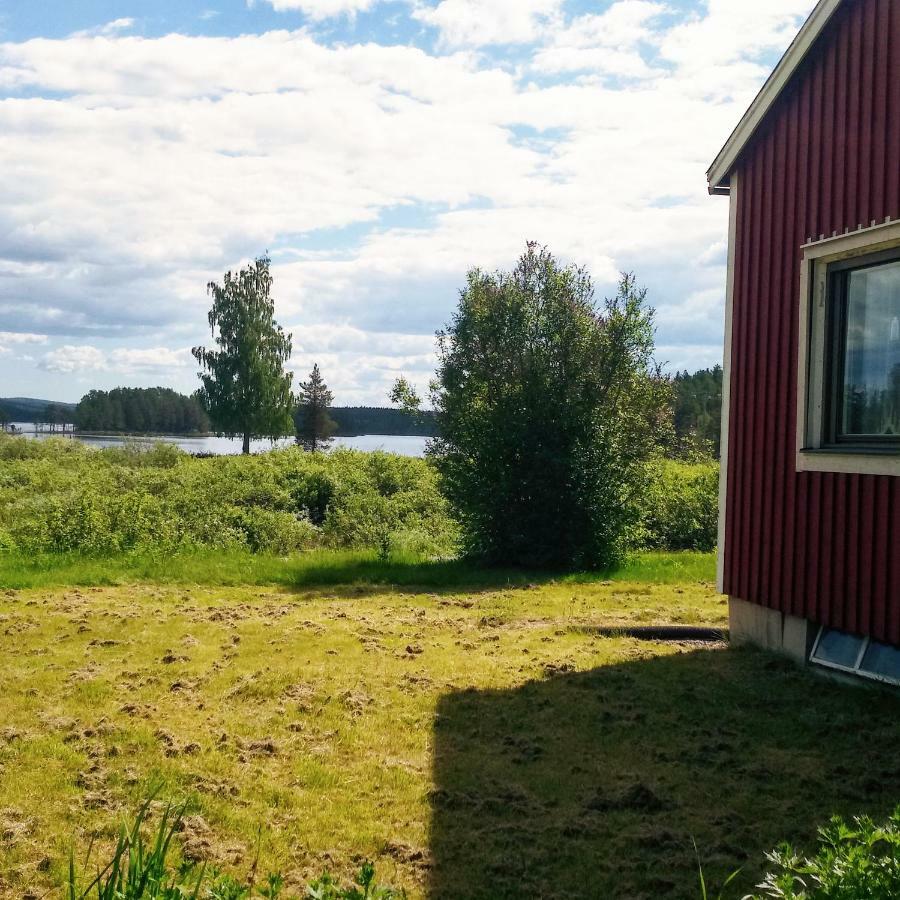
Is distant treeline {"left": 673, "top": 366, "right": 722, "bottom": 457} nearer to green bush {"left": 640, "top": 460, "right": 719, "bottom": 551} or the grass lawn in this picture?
green bush {"left": 640, "top": 460, "right": 719, "bottom": 551}

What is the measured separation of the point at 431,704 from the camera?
6273 millimetres

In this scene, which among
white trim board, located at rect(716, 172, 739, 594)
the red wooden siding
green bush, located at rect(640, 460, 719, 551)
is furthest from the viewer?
green bush, located at rect(640, 460, 719, 551)

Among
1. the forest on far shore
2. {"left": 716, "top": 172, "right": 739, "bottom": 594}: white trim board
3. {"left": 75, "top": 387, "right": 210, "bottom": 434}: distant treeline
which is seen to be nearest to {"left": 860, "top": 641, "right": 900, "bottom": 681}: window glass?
{"left": 716, "top": 172, "right": 739, "bottom": 594}: white trim board

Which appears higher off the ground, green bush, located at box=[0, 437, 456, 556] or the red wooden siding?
the red wooden siding

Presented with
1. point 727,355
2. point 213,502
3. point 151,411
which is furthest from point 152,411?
point 727,355

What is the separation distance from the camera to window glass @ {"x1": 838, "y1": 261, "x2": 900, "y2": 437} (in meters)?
6.20

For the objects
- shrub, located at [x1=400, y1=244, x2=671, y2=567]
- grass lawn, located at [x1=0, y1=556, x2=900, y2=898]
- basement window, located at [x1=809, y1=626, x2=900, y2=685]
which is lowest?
grass lawn, located at [x1=0, y1=556, x2=900, y2=898]

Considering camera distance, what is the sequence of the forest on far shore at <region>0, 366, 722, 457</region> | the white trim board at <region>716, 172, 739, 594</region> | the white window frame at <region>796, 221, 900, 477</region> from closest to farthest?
the white window frame at <region>796, 221, 900, 477</region>, the white trim board at <region>716, 172, 739, 594</region>, the forest on far shore at <region>0, 366, 722, 457</region>

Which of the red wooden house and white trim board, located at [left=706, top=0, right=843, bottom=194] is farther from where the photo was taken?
white trim board, located at [left=706, top=0, right=843, bottom=194]

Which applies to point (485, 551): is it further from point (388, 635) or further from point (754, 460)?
point (754, 460)

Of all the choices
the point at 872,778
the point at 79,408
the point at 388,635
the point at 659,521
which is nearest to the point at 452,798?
the point at 872,778

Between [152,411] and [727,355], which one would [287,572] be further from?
[152,411]

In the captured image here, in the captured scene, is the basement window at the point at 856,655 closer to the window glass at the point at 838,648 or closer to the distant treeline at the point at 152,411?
the window glass at the point at 838,648

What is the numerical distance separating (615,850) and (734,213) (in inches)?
219
